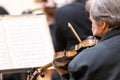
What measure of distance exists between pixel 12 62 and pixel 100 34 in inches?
25.3

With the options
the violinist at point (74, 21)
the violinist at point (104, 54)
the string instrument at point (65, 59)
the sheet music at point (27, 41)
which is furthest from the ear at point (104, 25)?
the violinist at point (74, 21)

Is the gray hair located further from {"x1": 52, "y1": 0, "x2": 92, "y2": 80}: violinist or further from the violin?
{"x1": 52, "y1": 0, "x2": 92, "y2": 80}: violinist

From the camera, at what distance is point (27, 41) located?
2531mm

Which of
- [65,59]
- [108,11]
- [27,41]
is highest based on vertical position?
[108,11]

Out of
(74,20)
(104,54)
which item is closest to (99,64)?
(104,54)

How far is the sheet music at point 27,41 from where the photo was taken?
2.49 m

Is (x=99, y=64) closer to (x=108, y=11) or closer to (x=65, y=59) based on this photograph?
(x=108, y=11)

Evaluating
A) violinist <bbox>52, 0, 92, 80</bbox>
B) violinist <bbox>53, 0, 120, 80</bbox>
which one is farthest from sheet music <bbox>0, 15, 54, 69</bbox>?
violinist <bbox>52, 0, 92, 80</bbox>

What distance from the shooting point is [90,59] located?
6.30ft

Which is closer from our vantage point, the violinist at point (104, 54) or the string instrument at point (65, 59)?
the violinist at point (104, 54)

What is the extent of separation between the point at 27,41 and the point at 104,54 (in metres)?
0.74

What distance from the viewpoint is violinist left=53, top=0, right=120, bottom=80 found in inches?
75.7

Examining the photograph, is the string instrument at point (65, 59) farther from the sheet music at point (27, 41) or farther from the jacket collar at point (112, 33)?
the jacket collar at point (112, 33)

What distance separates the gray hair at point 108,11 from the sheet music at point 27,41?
2.13 feet
